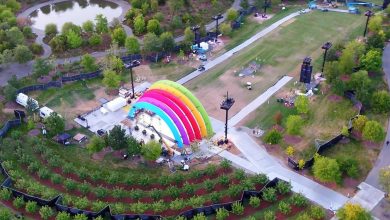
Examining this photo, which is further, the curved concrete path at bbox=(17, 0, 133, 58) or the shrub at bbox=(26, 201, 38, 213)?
the curved concrete path at bbox=(17, 0, 133, 58)

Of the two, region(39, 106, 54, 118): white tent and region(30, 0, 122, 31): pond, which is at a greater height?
region(30, 0, 122, 31): pond

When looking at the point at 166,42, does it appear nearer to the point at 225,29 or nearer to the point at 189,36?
the point at 189,36

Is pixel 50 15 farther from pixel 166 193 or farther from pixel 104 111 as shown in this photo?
pixel 166 193

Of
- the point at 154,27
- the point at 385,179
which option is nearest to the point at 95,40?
the point at 154,27

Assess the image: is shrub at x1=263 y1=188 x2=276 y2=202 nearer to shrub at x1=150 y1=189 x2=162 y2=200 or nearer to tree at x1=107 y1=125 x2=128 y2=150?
shrub at x1=150 y1=189 x2=162 y2=200

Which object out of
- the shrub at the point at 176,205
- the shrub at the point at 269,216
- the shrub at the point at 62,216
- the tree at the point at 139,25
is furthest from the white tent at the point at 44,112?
the shrub at the point at 269,216

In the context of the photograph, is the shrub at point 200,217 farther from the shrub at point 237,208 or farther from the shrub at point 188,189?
the shrub at point 188,189

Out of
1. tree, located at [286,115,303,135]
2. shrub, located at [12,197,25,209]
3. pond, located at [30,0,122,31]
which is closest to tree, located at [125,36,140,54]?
pond, located at [30,0,122,31]
